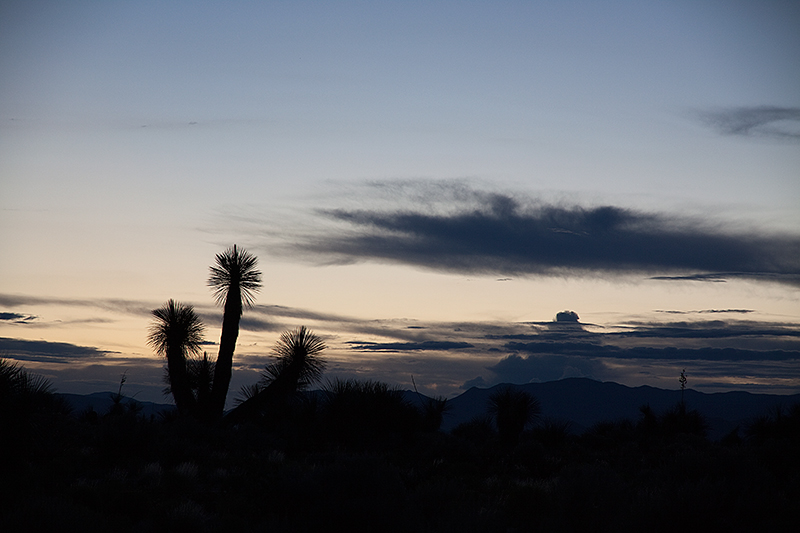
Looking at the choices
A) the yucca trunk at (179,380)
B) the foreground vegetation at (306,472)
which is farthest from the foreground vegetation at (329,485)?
the yucca trunk at (179,380)

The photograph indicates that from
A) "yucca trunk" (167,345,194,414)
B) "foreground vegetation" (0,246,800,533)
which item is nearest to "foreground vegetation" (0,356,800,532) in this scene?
"foreground vegetation" (0,246,800,533)

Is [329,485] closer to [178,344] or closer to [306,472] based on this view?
[306,472]

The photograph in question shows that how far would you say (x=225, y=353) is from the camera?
78.2 ft

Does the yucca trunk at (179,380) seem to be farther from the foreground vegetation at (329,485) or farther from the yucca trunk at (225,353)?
the foreground vegetation at (329,485)

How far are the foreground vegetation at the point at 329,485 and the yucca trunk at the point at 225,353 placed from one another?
0.90 m

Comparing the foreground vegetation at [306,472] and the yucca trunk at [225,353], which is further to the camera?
the yucca trunk at [225,353]

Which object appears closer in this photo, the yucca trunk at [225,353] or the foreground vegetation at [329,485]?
the foreground vegetation at [329,485]

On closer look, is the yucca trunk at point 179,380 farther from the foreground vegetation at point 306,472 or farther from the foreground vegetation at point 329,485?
the foreground vegetation at point 329,485

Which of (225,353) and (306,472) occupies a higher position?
(225,353)

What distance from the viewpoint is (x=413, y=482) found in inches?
578

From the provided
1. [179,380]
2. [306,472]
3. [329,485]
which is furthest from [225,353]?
[329,485]

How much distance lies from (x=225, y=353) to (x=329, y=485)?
15.2m

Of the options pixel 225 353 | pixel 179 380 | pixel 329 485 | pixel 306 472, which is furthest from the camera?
pixel 179 380

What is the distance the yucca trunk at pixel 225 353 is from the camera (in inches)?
939
